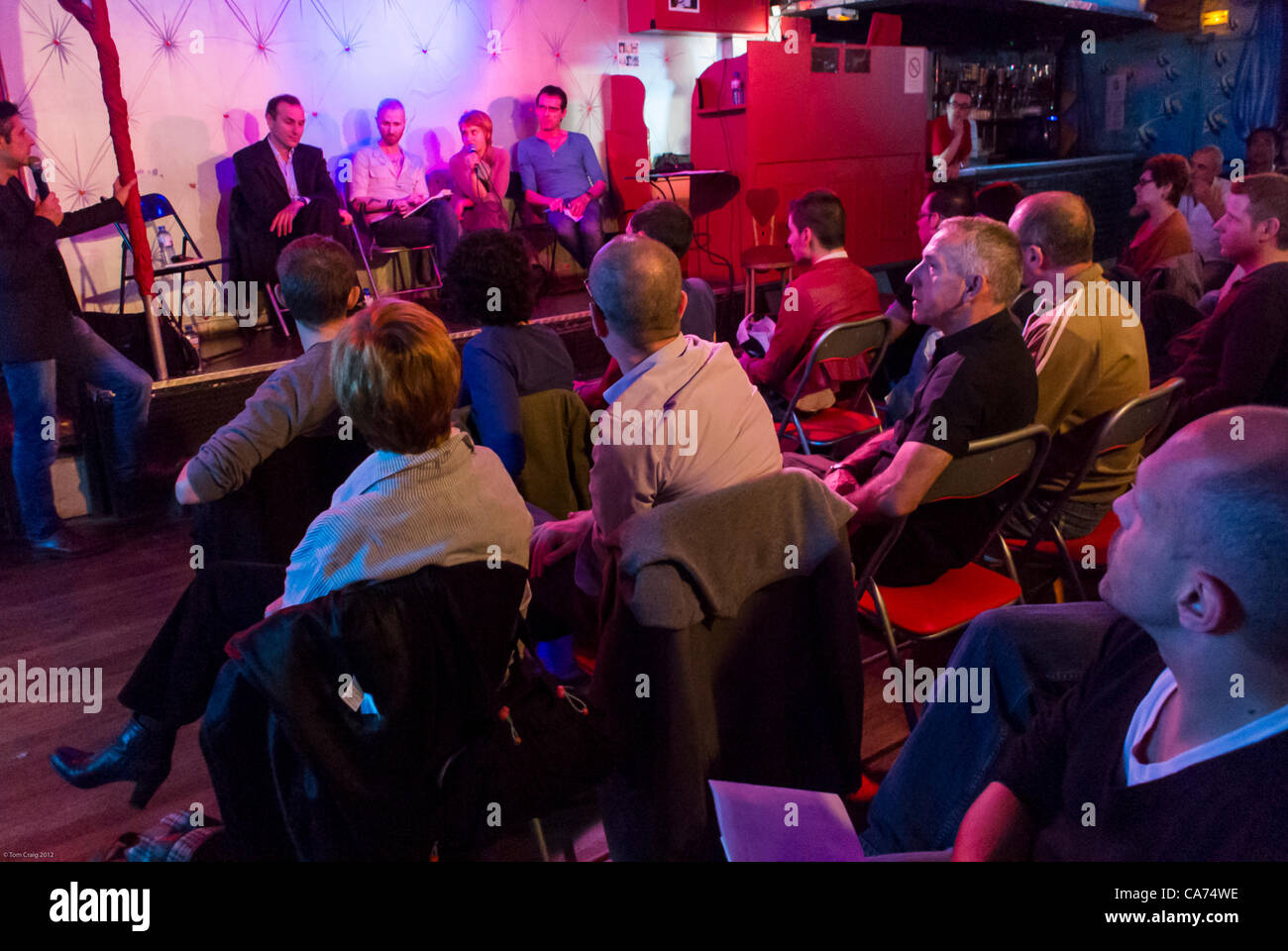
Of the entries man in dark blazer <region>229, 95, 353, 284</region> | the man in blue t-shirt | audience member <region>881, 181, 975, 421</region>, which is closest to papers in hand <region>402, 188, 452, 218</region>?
man in dark blazer <region>229, 95, 353, 284</region>

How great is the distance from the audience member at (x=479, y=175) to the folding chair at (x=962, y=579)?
454cm

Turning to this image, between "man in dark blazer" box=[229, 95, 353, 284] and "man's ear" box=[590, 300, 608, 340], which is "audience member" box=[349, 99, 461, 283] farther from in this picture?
"man's ear" box=[590, 300, 608, 340]

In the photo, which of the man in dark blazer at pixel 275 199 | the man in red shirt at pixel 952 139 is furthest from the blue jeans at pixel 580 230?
the man in red shirt at pixel 952 139

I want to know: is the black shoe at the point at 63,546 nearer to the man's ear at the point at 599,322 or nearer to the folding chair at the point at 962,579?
the man's ear at the point at 599,322

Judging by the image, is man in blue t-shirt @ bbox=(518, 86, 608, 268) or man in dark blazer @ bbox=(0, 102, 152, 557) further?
man in blue t-shirt @ bbox=(518, 86, 608, 268)

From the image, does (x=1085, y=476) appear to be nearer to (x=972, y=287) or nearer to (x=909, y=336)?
(x=972, y=287)

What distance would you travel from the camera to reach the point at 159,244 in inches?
213

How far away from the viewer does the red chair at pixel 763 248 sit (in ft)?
21.8

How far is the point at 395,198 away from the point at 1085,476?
4.75m

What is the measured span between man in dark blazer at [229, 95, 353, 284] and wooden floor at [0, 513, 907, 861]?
6.27ft

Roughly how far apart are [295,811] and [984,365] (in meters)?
1.79

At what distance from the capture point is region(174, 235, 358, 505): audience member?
7.32ft

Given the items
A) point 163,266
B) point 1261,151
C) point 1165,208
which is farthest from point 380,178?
point 1261,151
